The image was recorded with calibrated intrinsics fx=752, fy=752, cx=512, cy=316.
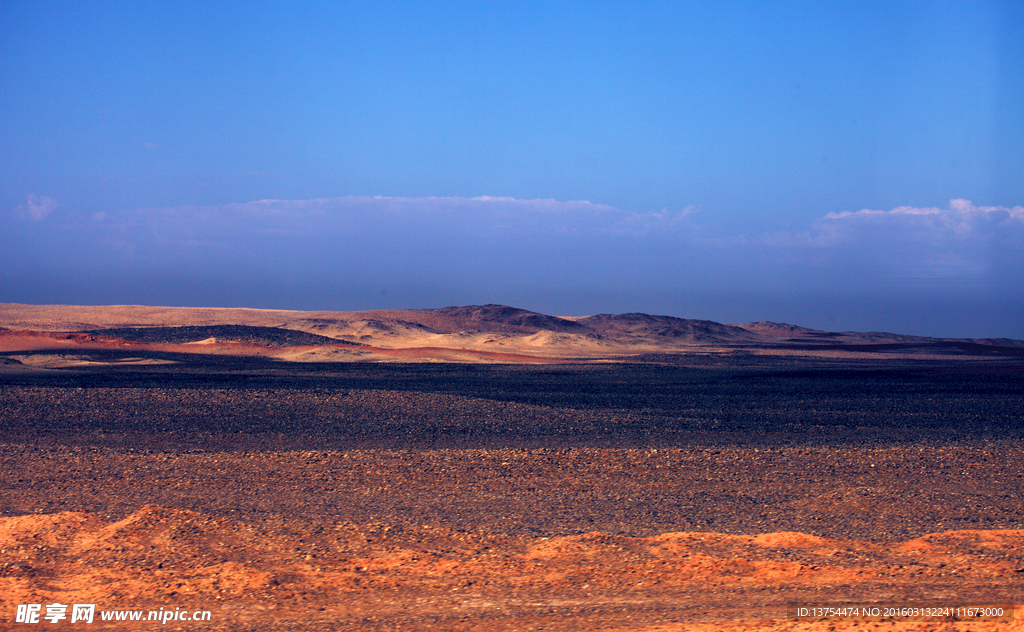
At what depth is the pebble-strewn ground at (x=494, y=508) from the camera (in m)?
5.23

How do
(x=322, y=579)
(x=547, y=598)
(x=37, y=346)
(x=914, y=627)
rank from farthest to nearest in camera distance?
(x=37, y=346) < (x=322, y=579) < (x=547, y=598) < (x=914, y=627)

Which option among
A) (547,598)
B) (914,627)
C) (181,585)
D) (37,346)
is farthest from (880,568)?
(37,346)

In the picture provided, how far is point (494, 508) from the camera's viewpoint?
811 centimetres

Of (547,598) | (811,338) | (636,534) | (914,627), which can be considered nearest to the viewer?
(914,627)

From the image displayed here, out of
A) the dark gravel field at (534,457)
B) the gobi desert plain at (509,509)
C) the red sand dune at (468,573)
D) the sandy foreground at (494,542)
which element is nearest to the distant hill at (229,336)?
the dark gravel field at (534,457)

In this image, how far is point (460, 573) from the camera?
5.76m

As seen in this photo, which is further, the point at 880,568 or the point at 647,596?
the point at 880,568

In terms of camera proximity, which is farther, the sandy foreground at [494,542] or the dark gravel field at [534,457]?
the dark gravel field at [534,457]

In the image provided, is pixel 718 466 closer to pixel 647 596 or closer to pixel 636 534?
pixel 636 534

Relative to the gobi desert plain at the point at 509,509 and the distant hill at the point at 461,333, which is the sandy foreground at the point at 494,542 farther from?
the distant hill at the point at 461,333

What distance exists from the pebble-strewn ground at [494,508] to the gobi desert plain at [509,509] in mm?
36

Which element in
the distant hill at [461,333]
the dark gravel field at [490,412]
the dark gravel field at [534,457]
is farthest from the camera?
the distant hill at [461,333]

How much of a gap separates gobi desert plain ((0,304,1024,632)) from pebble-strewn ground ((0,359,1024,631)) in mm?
36

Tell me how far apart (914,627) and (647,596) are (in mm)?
1640
